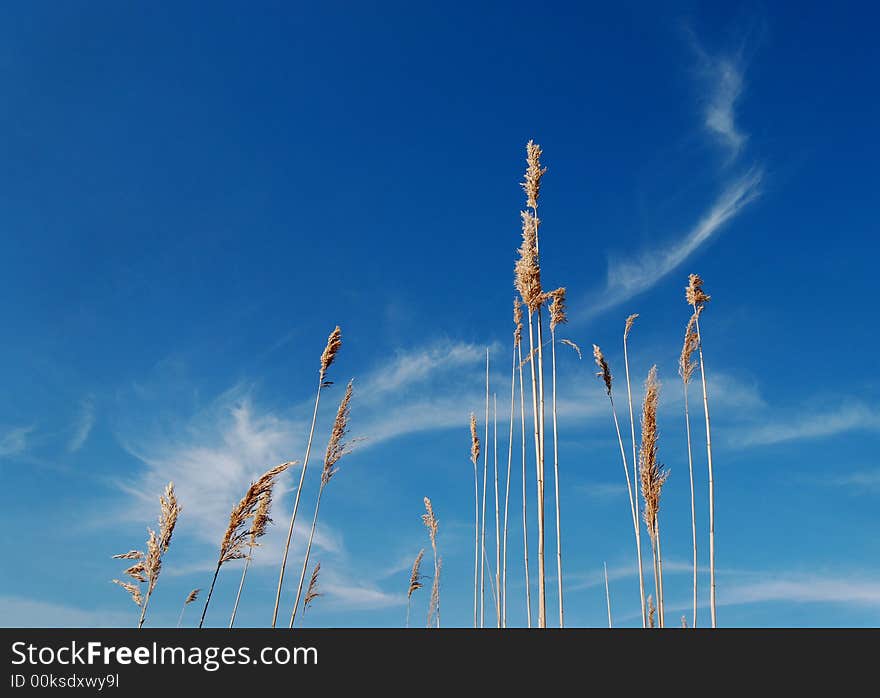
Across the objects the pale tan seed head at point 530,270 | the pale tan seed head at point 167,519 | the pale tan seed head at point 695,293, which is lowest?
the pale tan seed head at point 167,519

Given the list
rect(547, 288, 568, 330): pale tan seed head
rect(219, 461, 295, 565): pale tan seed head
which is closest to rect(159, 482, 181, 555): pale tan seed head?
rect(219, 461, 295, 565): pale tan seed head

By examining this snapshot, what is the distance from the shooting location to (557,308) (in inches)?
216

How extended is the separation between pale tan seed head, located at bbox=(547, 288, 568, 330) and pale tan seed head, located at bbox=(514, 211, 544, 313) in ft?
2.52

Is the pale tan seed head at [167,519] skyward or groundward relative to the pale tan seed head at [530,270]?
groundward

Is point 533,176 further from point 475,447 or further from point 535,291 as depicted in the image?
point 475,447

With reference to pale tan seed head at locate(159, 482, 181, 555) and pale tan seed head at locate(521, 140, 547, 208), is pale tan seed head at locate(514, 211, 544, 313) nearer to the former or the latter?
pale tan seed head at locate(521, 140, 547, 208)

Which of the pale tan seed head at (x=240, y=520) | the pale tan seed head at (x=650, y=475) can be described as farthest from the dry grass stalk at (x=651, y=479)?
the pale tan seed head at (x=240, y=520)

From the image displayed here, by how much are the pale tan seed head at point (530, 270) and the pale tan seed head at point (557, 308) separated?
0.77 metres

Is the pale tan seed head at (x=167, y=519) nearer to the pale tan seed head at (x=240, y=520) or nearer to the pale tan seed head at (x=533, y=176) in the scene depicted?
the pale tan seed head at (x=240, y=520)

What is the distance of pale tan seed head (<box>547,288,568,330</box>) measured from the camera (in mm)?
5445

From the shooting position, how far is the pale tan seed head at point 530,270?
15.1 feet
